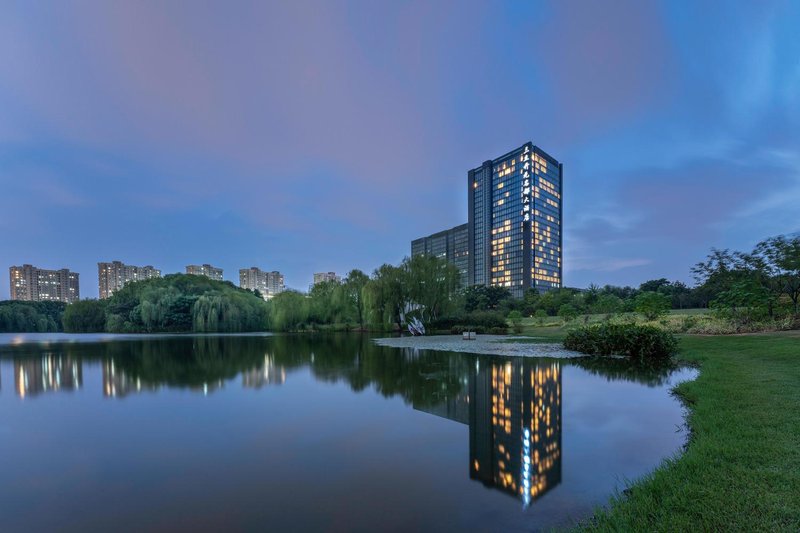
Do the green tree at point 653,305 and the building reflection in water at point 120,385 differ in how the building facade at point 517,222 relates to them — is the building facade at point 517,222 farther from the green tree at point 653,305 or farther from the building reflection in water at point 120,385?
the building reflection in water at point 120,385

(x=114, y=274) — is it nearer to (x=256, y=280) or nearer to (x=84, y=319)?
(x=256, y=280)

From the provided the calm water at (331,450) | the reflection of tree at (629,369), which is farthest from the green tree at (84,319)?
the reflection of tree at (629,369)

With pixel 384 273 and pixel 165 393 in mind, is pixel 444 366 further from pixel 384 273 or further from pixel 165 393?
pixel 384 273

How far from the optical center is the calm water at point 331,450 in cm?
333

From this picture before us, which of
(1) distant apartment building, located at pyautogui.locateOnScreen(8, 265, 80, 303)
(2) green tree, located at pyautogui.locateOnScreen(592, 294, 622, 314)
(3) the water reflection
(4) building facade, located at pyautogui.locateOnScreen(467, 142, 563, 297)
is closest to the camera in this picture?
(3) the water reflection

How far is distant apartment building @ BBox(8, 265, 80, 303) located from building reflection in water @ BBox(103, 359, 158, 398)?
113897 millimetres

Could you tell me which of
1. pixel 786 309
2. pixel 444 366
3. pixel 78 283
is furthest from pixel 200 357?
pixel 78 283

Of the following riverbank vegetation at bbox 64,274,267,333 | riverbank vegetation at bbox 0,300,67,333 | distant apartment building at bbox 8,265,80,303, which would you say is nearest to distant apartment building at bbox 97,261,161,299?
distant apartment building at bbox 8,265,80,303

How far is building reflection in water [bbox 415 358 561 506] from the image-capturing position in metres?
3.98

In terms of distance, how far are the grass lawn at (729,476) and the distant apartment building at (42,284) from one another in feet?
421

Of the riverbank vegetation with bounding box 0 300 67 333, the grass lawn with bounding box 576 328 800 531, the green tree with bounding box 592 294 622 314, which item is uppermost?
the grass lawn with bounding box 576 328 800 531

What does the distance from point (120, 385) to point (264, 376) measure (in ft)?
12.6

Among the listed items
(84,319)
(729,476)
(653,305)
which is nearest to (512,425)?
(729,476)

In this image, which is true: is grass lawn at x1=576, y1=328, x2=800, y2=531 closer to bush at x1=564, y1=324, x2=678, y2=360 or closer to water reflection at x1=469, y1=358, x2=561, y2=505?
water reflection at x1=469, y1=358, x2=561, y2=505
